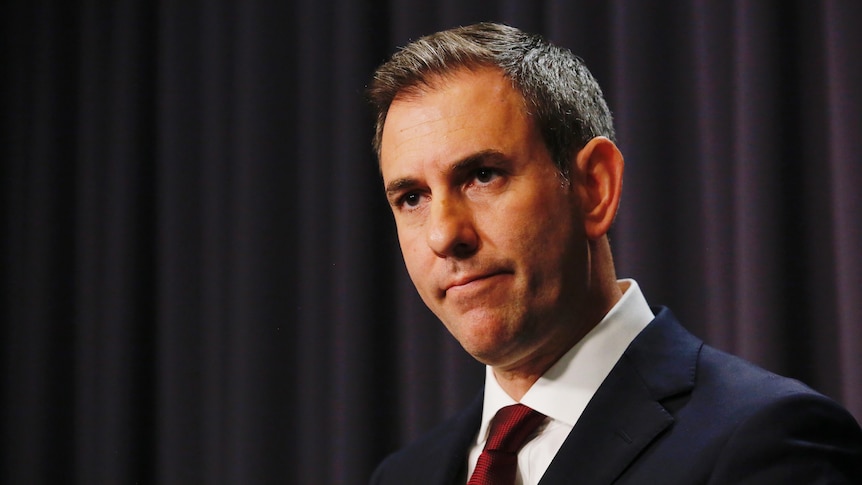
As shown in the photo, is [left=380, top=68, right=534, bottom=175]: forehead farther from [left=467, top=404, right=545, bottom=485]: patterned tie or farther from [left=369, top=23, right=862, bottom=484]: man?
[left=467, top=404, right=545, bottom=485]: patterned tie

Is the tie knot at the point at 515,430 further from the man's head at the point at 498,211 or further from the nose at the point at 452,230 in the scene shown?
the nose at the point at 452,230

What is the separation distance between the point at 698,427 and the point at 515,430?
273 millimetres

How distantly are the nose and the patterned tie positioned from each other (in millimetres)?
260

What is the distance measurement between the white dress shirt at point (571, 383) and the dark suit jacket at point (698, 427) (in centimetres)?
3

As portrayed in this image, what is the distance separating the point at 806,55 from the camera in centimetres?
185

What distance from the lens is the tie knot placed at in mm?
1326

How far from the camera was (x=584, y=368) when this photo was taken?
131 centimetres

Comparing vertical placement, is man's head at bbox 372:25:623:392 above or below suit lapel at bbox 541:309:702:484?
above

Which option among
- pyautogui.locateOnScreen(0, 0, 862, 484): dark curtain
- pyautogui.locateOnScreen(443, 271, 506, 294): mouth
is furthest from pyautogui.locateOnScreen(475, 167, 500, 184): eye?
pyautogui.locateOnScreen(0, 0, 862, 484): dark curtain

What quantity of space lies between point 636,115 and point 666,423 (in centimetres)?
93

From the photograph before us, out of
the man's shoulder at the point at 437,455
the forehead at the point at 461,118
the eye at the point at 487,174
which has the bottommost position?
the man's shoulder at the point at 437,455

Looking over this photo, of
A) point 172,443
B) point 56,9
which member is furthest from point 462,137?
point 56,9

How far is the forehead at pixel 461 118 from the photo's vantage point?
1.27 metres

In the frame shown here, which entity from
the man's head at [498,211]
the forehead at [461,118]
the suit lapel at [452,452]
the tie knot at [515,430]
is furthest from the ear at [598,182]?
the suit lapel at [452,452]
